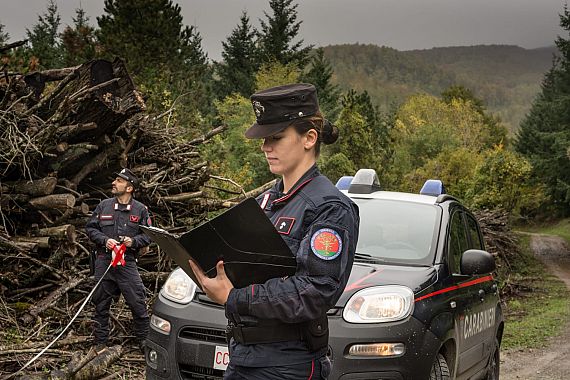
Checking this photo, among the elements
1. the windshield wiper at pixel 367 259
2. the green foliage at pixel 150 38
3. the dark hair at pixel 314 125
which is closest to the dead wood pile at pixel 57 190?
the windshield wiper at pixel 367 259

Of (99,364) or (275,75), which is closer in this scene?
Answer: (99,364)

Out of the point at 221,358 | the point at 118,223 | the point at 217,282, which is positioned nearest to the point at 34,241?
the point at 118,223

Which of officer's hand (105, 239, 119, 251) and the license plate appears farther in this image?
officer's hand (105, 239, 119, 251)

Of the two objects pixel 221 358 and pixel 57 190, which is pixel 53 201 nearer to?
pixel 57 190

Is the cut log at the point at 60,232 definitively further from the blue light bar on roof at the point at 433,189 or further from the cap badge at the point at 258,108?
the cap badge at the point at 258,108

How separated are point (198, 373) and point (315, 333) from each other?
2.19m

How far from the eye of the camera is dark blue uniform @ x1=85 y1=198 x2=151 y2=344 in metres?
7.59

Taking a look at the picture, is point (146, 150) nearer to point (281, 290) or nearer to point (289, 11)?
point (281, 290)

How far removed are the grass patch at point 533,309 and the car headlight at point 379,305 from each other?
657 cm

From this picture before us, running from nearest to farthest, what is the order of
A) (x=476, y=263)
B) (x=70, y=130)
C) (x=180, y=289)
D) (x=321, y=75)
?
(x=180, y=289) → (x=476, y=263) → (x=70, y=130) → (x=321, y=75)

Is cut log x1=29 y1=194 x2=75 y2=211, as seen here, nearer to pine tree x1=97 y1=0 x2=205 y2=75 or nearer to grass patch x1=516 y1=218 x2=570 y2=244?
pine tree x1=97 y1=0 x2=205 y2=75

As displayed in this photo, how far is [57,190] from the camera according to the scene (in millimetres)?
8586

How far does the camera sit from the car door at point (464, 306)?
5414 millimetres

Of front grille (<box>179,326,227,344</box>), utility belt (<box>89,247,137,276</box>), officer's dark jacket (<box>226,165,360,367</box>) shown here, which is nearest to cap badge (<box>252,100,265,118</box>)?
officer's dark jacket (<box>226,165,360,367</box>)
